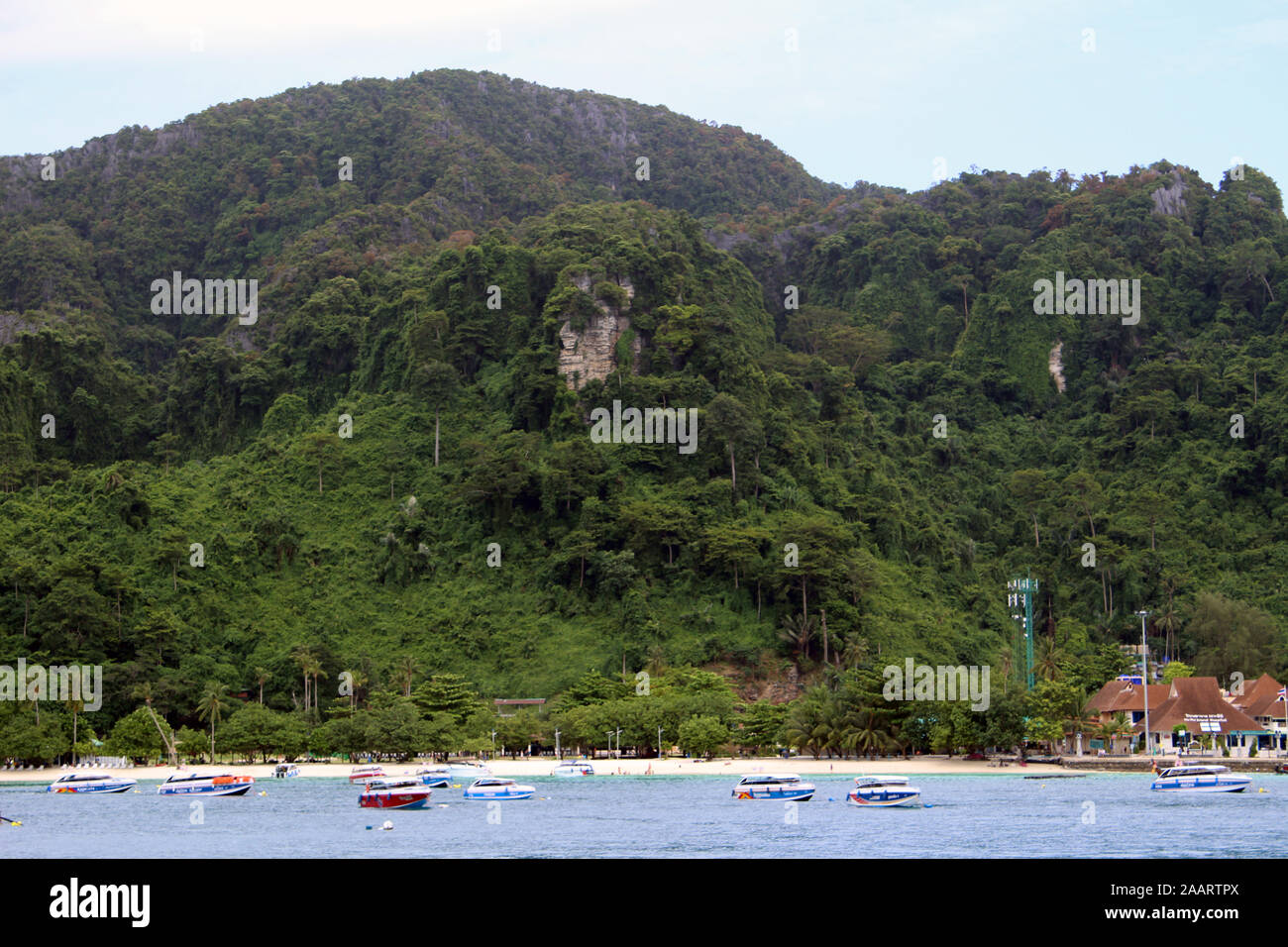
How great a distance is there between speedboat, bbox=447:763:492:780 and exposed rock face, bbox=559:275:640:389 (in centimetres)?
3936

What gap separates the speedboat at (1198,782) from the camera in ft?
211

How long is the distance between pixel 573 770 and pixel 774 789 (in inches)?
712

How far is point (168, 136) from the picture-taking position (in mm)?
184625

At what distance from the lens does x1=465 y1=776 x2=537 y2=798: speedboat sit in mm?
66688

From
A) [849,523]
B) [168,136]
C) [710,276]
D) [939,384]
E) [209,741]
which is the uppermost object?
[168,136]

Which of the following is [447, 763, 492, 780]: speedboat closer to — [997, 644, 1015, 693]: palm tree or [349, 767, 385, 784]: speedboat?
[349, 767, 385, 784]: speedboat

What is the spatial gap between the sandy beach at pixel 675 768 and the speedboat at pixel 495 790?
9.90 meters

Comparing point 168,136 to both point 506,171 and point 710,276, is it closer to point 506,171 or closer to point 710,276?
point 506,171

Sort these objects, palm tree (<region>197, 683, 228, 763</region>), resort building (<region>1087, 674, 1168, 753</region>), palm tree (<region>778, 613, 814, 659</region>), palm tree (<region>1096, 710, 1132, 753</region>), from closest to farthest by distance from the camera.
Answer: palm tree (<region>1096, 710, 1132, 753</region>) → resort building (<region>1087, 674, 1168, 753</region>) → palm tree (<region>197, 683, 228, 763</region>) → palm tree (<region>778, 613, 814, 659</region>)

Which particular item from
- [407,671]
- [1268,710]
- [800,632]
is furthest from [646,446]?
[1268,710]

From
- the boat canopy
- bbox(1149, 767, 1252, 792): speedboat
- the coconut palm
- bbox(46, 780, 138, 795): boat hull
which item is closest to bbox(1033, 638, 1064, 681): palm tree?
the coconut palm

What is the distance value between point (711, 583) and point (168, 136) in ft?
394

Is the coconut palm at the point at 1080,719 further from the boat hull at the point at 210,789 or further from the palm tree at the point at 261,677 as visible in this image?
the palm tree at the point at 261,677
